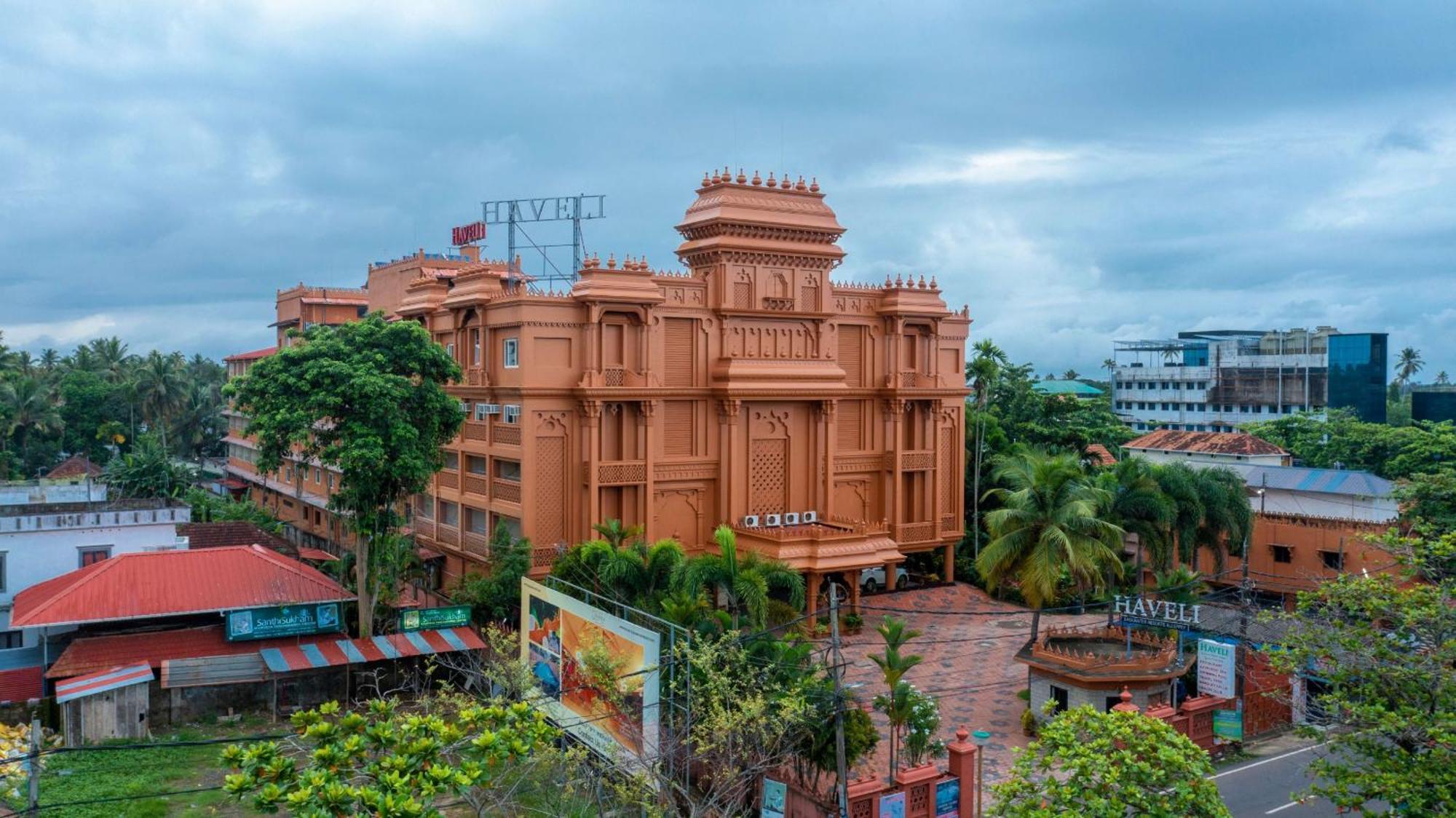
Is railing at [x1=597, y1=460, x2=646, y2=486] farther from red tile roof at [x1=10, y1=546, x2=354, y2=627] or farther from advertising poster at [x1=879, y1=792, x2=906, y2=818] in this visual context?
advertising poster at [x1=879, y1=792, x2=906, y2=818]

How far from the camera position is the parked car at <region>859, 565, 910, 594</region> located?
4100cm

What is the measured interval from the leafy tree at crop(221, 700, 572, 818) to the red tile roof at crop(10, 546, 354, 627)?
58.1 ft

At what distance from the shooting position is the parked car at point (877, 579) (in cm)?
4100

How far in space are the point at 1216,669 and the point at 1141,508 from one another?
1213cm

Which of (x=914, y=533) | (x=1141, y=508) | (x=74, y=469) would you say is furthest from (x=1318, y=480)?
(x=74, y=469)

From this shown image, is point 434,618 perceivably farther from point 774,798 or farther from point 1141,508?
point 1141,508

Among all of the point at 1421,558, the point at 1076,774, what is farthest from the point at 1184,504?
the point at 1076,774

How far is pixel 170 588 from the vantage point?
29.3m

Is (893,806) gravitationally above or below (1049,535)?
below

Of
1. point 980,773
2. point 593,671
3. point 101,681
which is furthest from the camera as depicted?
point 101,681

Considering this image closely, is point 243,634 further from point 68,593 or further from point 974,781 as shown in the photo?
point 974,781

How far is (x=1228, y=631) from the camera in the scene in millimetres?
28141

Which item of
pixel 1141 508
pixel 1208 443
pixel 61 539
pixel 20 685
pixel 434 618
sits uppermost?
pixel 1208 443

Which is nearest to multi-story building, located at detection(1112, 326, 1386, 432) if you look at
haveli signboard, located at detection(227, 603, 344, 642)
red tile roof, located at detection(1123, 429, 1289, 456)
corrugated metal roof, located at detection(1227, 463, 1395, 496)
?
red tile roof, located at detection(1123, 429, 1289, 456)
